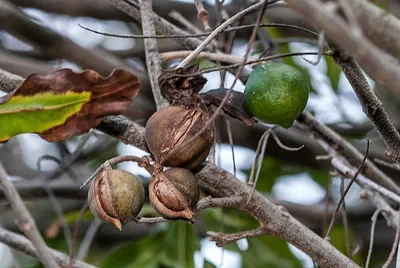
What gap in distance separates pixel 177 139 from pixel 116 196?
0.27ft

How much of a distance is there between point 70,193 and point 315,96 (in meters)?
0.66

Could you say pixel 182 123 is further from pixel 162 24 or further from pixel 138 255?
pixel 138 255

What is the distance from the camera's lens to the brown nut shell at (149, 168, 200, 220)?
0.68 meters

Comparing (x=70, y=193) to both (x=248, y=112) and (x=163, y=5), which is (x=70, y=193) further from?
(x=248, y=112)

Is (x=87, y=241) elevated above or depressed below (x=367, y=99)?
below

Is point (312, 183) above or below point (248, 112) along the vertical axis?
above

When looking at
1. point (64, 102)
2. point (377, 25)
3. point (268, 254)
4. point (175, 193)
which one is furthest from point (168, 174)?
point (268, 254)

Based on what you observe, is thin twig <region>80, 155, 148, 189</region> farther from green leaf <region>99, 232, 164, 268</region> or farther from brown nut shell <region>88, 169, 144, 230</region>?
green leaf <region>99, 232, 164, 268</region>

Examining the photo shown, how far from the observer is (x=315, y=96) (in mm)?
1827

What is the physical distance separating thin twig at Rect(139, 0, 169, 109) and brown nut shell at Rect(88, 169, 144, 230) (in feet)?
0.48

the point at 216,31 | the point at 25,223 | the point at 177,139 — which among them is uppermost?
the point at 216,31

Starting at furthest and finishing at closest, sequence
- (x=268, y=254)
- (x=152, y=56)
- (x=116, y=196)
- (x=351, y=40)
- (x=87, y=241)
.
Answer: (x=268, y=254)
(x=87, y=241)
(x=152, y=56)
(x=116, y=196)
(x=351, y=40)

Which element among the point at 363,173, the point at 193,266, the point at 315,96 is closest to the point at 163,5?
the point at 315,96

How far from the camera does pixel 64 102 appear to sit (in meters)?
0.73
